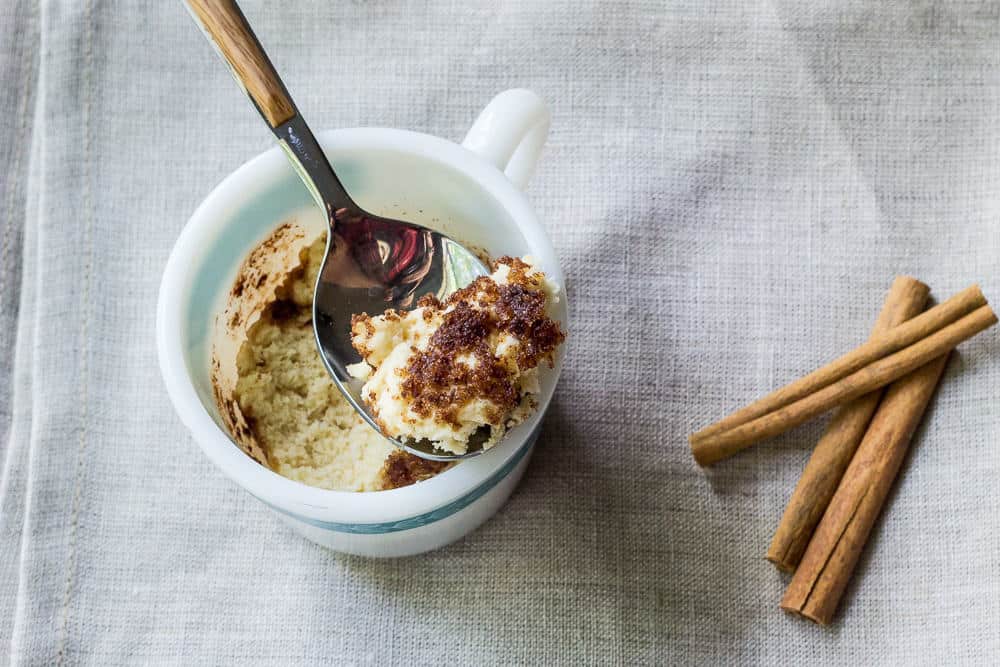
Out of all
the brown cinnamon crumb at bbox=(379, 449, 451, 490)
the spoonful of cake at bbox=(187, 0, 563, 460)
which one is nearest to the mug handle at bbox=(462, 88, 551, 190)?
the spoonful of cake at bbox=(187, 0, 563, 460)

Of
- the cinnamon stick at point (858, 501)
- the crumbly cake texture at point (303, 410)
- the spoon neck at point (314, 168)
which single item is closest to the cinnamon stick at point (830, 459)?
the cinnamon stick at point (858, 501)

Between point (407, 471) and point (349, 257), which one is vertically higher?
point (349, 257)

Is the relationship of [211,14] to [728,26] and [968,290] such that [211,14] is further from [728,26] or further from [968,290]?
[968,290]

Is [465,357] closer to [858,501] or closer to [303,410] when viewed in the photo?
[303,410]

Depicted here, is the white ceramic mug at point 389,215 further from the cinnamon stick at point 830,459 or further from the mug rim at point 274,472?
the cinnamon stick at point 830,459

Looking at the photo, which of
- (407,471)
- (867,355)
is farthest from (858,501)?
(407,471)

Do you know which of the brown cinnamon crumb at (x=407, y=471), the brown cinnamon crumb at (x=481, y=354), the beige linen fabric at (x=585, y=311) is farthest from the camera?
the beige linen fabric at (x=585, y=311)
